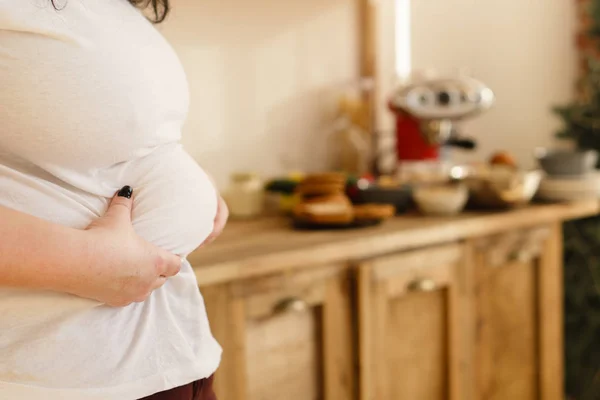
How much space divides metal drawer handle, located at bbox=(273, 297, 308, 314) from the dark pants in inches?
17.0

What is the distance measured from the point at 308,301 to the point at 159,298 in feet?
1.93

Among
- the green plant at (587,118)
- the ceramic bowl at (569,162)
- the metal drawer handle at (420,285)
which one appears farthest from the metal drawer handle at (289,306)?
the green plant at (587,118)

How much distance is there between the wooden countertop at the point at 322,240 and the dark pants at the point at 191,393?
1.03ft

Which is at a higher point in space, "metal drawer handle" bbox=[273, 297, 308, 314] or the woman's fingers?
the woman's fingers

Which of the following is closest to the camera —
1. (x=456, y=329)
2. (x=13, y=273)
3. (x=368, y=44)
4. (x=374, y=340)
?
(x=13, y=273)

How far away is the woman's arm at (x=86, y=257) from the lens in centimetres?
64

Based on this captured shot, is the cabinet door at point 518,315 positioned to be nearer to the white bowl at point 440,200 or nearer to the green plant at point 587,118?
the white bowl at point 440,200

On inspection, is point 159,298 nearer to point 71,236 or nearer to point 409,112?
point 71,236

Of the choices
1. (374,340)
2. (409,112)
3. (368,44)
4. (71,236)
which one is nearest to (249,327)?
(374,340)

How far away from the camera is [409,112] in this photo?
1.90 metres

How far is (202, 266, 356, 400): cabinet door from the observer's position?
4.03ft

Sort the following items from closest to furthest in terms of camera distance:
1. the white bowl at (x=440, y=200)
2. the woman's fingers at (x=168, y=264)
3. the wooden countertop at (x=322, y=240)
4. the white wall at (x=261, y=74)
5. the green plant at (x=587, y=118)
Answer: the woman's fingers at (x=168, y=264) < the wooden countertop at (x=322, y=240) < the white bowl at (x=440, y=200) < the white wall at (x=261, y=74) < the green plant at (x=587, y=118)

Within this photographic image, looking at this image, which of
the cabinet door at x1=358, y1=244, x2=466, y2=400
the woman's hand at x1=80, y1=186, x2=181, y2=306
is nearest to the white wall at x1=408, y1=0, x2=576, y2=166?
the cabinet door at x1=358, y1=244, x2=466, y2=400

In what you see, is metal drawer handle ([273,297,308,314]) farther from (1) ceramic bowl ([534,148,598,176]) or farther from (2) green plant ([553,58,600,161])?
(2) green plant ([553,58,600,161])
